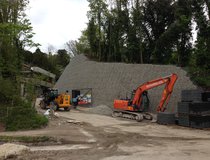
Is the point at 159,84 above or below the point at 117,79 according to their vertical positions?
below

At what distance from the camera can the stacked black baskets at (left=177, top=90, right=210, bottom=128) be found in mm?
19375

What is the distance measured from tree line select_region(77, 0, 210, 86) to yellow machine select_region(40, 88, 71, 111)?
37.1 feet

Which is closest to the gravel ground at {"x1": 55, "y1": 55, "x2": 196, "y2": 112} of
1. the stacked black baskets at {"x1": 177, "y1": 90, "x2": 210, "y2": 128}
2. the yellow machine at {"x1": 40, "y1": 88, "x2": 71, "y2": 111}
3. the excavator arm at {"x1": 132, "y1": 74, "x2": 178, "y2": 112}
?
the excavator arm at {"x1": 132, "y1": 74, "x2": 178, "y2": 112}

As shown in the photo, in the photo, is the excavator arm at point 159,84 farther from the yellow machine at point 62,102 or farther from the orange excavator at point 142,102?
the yellow machine at point 62,102

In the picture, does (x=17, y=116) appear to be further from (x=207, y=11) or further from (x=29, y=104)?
(x=207, y=11)

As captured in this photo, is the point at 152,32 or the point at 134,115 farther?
the point at 152,32

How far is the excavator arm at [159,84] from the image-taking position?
74.5ft

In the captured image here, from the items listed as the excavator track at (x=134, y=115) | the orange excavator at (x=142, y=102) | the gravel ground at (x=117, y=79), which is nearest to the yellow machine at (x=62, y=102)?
the excavator track at (x=134, y=115)

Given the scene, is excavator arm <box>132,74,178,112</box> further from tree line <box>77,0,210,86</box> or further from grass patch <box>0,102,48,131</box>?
grass patch <box>0,102,48,131</box>

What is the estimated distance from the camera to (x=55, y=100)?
28.4 metres

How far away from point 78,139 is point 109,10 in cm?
2904

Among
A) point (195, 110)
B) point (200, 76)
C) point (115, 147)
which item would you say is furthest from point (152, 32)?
point (115, 147)

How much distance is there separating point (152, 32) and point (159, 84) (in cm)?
1404

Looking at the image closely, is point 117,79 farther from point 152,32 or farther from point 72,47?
point 72,47
